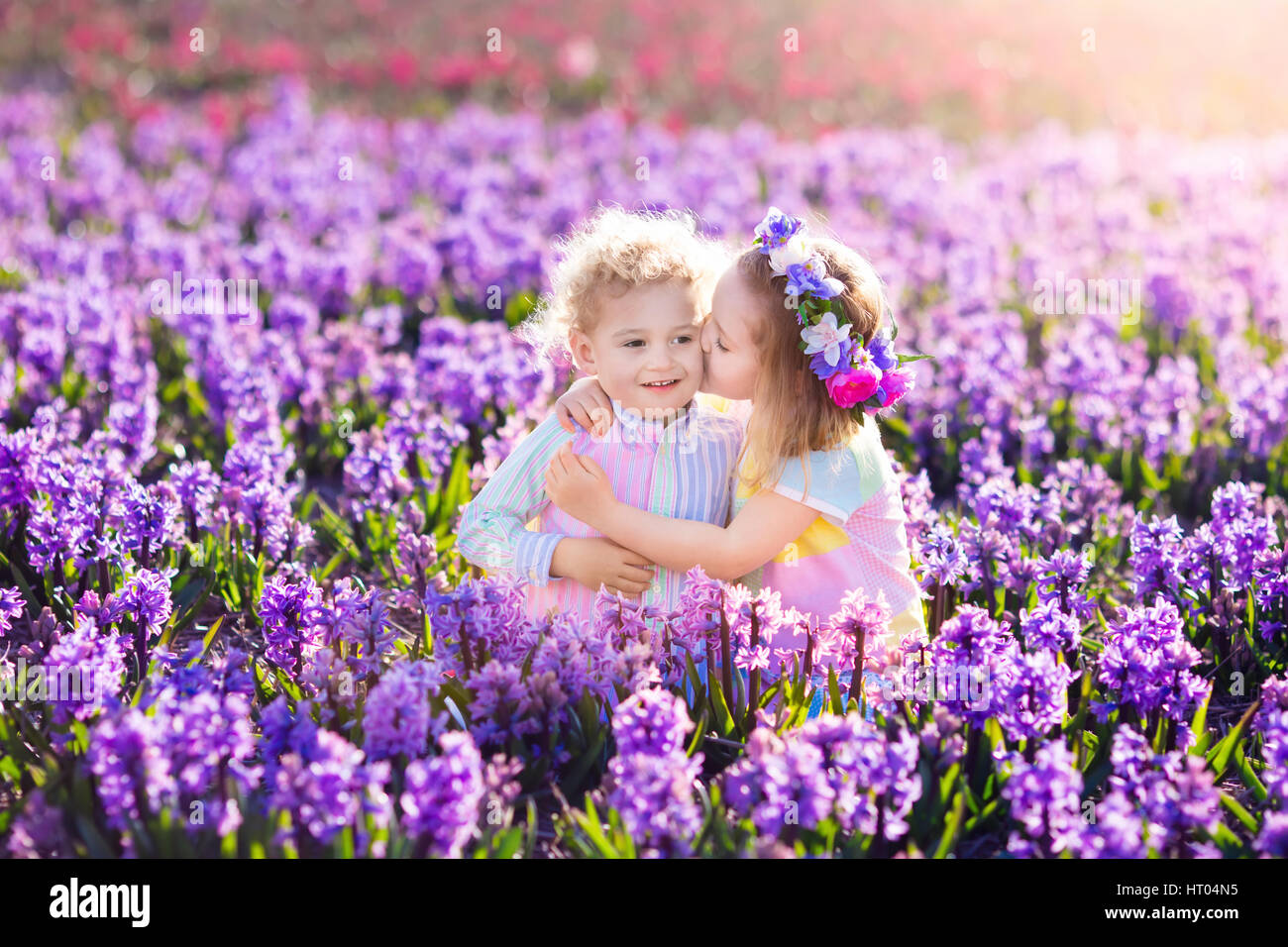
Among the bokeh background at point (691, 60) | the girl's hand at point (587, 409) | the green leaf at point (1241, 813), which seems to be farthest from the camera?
the bokeh background at point (691, 60)

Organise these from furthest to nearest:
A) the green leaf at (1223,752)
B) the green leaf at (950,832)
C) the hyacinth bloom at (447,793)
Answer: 1. the green leaf at (1223,752)
2. the green leaf at (950,832)
3. the hyacinth bloom at (447,793)

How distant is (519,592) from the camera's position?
3664 mm

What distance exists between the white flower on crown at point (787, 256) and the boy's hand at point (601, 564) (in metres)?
0.96

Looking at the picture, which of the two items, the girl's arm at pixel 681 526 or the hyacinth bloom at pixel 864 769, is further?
the girl's arm at pixel 681 526

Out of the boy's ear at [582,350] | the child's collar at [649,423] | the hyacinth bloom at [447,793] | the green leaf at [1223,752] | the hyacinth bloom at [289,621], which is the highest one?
the boy's ear at [582,350]

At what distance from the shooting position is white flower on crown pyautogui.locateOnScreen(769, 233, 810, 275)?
11.7 ft

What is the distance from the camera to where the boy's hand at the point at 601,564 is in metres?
3.76

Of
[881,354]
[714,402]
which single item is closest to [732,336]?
A: [881,354]

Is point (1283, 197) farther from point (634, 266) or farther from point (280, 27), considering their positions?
point (280, 27)

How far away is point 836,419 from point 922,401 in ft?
7.80

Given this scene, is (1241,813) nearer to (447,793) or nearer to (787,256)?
(787,256)

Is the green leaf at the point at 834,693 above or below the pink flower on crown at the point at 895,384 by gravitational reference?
below

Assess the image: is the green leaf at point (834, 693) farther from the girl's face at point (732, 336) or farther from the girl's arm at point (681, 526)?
the girl's face at point (732, 336)

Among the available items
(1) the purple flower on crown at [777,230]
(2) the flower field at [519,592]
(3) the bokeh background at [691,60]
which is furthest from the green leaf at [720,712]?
(3) the bokeh background at [691,60]
